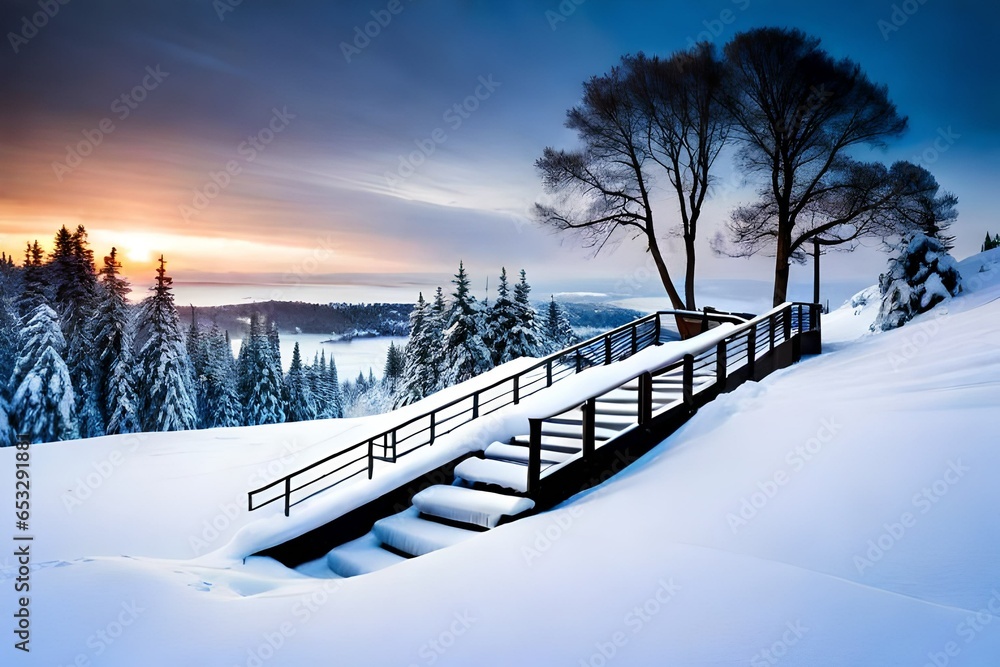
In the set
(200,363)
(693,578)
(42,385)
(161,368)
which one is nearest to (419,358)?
(161,368)

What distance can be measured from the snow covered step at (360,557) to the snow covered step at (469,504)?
2.30ft

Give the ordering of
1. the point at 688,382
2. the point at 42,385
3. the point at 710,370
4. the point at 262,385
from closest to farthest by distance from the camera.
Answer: the point at 688,382 → the point at 710,370 → the point at 42,385 → the point at 262,385

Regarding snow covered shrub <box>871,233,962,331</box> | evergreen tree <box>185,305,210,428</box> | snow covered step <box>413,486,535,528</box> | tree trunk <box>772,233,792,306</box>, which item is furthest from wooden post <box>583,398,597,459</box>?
evergreen tree <box>185,305,210,428</box>

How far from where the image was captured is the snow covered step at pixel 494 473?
22.5 feet

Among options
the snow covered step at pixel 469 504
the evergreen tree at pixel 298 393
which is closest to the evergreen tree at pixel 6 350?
the evergreen tree at pixel 298 393

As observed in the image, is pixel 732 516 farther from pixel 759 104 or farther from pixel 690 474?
pixel 759 104

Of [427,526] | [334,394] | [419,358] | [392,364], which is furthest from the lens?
[334,394]

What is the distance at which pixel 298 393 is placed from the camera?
4338 cm

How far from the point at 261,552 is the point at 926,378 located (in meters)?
8.45

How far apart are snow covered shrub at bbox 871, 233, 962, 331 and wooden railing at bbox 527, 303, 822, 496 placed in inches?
123

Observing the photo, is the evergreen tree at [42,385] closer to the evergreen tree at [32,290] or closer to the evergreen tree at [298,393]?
the evergreen tree at [32,290]

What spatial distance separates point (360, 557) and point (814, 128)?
17188 millimetres

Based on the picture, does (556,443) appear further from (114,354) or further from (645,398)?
(114,354)

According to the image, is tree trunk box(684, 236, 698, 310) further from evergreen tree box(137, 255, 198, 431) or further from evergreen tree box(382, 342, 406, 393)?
evergreen tree box(382, 342, 406, 393)
